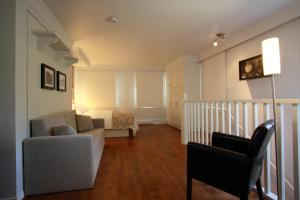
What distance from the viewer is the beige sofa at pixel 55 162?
1.99 m

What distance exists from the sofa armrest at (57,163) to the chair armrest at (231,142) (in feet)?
5.04

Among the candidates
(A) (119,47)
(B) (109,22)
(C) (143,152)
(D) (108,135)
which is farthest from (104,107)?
(B) (109,22)

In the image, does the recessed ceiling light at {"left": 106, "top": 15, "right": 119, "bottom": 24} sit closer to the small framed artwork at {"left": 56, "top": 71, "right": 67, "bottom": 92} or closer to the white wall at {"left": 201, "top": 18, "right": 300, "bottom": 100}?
the small framed artwork at {"left": 56, "top": 71, "right": 67, "bottom": 92}

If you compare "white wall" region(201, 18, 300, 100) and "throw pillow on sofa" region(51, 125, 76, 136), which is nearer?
"throw pillow on sofa" region(51, 125, 76, 136)

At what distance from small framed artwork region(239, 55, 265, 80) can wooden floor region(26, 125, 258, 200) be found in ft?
6.73

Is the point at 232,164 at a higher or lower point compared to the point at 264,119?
lower

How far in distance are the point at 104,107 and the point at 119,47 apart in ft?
10.5

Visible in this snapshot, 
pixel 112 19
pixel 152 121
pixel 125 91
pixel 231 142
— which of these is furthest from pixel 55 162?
pixel 152 121

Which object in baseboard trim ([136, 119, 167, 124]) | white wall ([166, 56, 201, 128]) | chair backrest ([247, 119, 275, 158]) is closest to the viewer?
chair backrest ([247, 119, 275, 158])

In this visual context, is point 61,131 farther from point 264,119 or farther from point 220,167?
point 264,119

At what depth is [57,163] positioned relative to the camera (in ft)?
6.72

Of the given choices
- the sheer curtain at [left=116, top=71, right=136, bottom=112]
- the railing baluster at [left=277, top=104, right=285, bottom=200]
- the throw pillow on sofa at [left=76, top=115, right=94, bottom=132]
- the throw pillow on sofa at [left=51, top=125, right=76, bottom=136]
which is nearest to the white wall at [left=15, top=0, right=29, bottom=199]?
the throw pillow on sofa at [left=51, top=125, right=76, bottom=136]

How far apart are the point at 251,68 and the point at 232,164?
279 cm

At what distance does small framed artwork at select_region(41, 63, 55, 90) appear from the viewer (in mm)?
2572
